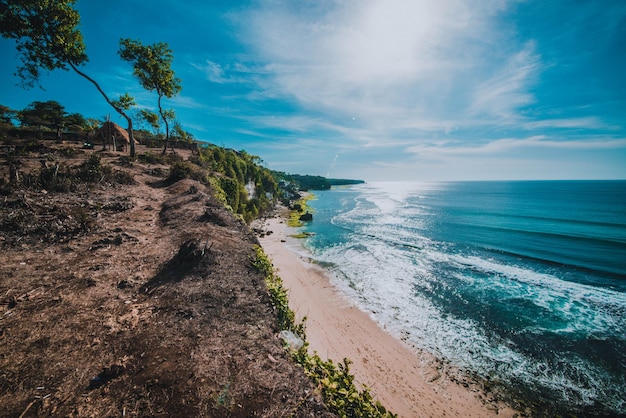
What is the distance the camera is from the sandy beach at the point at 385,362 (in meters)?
10.3

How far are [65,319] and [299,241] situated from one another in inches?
1252

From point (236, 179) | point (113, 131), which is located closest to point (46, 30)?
point (113, 131)

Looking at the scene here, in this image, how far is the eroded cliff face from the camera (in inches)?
155

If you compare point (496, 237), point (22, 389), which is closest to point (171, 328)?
point (22, 389)

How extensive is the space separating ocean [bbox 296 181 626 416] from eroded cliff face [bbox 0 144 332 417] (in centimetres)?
1278

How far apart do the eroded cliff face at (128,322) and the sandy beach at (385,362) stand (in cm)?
779

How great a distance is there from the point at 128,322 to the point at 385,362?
12.5 meters

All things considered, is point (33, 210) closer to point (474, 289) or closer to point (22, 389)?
point (22, 389)

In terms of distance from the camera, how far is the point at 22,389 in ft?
12.4

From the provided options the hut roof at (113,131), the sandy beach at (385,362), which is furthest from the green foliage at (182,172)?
the sandy beach at (385,362)

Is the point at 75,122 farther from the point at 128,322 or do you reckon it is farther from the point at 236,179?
the point at 128,322

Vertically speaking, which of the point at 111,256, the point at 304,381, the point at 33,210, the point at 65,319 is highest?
the point at 33,210

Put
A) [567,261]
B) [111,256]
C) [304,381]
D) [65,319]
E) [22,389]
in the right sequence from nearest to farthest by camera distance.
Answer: [22,389]
[304,381]
[65,319]
[111,256]
[567,261]

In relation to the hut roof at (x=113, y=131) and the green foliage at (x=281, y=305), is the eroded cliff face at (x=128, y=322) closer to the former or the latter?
the green foliage at (x=281, y=305)
